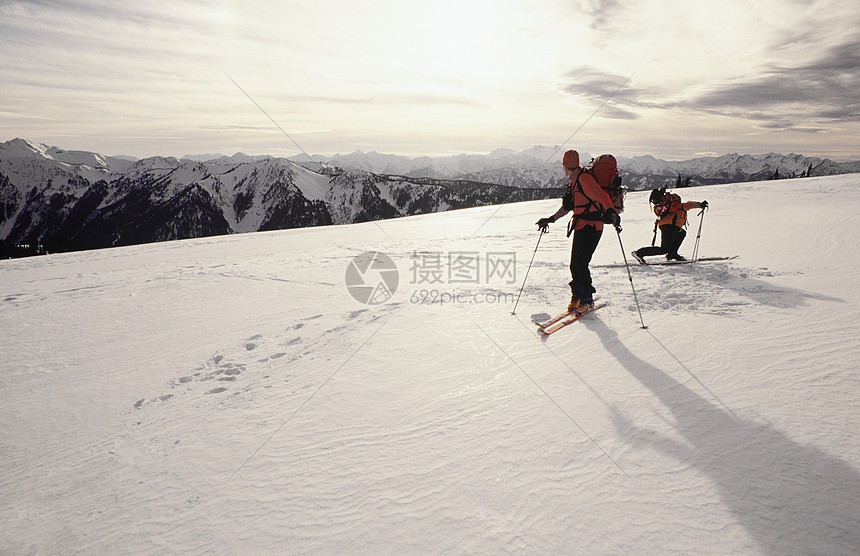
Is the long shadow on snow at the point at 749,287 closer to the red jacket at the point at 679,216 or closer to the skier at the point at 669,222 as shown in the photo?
the skier at the point at 669,222

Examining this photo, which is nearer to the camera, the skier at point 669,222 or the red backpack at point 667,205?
the skier at point 669,222

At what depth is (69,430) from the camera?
3.33 m

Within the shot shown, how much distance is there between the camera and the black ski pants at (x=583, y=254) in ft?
18.4

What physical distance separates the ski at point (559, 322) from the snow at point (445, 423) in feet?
0.53

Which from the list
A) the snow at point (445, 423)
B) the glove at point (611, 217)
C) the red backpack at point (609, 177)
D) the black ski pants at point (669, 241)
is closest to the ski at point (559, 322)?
the snow at point (445, 423)

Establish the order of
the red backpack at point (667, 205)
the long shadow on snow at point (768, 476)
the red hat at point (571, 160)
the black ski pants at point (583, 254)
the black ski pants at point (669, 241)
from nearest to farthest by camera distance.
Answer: the long shadow on snow at point (768, 476) → the black ski pants at point (583, 254) → the red hat at point (571, 160) → the black ski pants at point (669, 241) → the red backpack at point (667, 205)

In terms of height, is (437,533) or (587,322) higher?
(587,322)

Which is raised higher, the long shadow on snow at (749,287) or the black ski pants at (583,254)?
the black ski pants at (583,254)

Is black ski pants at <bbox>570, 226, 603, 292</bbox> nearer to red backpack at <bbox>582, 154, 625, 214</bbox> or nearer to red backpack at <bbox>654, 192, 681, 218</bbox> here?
red backpack at <bbox>582, 154, 625, 214</bbox>

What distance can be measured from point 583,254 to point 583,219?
21.6 inches

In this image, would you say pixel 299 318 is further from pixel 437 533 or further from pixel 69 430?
pixel 437 533

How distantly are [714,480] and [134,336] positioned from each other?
6889 millimetres

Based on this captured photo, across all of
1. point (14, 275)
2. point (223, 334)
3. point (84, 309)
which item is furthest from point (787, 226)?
point (14, 275)

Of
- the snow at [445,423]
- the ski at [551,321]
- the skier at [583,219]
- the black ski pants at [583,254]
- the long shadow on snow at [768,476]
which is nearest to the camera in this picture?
the long shadow on snow at [768,476]
